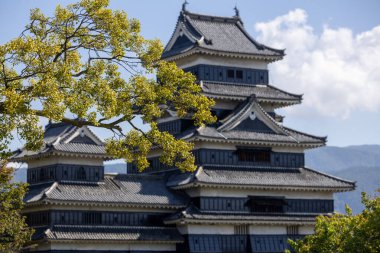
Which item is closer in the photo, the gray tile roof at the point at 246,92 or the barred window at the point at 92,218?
the barred window at the point at 92,218

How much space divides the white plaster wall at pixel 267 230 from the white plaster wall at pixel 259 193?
7.76ft

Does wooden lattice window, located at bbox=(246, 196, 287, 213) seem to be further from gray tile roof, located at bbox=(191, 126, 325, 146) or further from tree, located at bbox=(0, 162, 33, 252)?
tree, located at bbox=(0, 162, 33, 252)

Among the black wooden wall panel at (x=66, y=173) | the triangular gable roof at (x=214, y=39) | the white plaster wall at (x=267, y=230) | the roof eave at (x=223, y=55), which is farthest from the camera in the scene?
the triangular gable roof at (x=214, y=39)

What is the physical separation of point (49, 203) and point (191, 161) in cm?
2304

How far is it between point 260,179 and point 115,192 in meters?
10.7

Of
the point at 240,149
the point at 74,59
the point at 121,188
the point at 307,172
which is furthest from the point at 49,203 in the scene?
the point at 74,59

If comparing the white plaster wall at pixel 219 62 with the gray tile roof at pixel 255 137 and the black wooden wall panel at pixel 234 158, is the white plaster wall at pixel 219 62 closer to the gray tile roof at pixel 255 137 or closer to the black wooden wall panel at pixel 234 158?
the gray tile roof at pixel 255 137

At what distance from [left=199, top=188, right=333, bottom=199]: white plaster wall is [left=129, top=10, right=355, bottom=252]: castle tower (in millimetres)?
69

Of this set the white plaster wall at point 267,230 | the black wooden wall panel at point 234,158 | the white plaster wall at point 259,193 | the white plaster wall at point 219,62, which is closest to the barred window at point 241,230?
the white plaster wall at point 267,230

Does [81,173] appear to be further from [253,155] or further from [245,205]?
[253,155]

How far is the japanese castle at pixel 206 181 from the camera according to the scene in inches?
2206

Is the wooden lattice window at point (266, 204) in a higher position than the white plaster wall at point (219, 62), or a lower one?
lower

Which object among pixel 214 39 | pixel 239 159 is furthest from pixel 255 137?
pixel 214 39

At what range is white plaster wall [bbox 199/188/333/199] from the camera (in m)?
60.0
